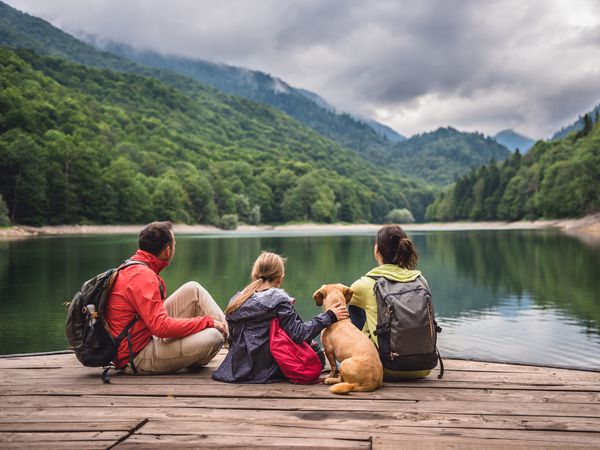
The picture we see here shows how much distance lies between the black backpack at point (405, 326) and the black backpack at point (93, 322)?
2486mm

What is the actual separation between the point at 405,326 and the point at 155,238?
267 cm

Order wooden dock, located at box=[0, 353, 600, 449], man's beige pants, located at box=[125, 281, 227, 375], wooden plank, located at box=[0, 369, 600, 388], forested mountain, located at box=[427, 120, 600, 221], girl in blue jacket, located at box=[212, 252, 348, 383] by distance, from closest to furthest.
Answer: wooden dock, located at box=[0, 353, 600, 449] < girl in blue jacket, located at box=[212, 252, 348, 383] < wooden plank, located at box=[0, 369, 600, 388] < man's beige pants, located at box=[125, 281, 227, 375] < forested mountain, located at box=[427, 120, 600, 221]

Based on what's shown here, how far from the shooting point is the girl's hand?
4.79 meters

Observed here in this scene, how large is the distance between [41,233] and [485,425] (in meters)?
76.7

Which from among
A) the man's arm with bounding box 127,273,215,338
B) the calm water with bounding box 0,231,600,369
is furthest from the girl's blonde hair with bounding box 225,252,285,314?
the calm water with bounding box 0,231,600,369

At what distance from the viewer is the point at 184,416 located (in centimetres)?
391

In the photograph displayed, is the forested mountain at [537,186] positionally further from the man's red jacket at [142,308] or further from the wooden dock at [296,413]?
the man's red jacket at [142,308]

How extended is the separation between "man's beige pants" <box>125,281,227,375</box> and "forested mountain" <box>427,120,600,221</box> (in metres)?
81.1

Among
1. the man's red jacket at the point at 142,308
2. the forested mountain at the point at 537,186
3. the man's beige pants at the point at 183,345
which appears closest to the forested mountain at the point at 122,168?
the forested mountain at the point at 537,186

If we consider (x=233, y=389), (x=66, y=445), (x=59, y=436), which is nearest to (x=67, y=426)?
(x=59, y=436)

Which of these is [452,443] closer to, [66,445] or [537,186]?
[66,445]

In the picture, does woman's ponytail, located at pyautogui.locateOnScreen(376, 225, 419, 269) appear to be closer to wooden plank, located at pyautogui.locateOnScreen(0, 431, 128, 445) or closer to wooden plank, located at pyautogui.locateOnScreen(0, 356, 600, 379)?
wooden plank, located at pyautogui.locateOnScreen(0, 356, 600, 379)

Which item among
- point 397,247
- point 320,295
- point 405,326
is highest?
point 397,247

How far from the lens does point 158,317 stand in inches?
185
